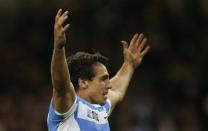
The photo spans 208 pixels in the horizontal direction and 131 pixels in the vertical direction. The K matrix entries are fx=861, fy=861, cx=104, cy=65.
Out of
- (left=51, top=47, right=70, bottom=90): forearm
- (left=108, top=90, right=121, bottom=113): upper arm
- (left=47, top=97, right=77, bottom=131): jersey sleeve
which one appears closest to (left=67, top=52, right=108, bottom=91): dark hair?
(left=47, top=97, right=77, bottom=131): jersey sleeve

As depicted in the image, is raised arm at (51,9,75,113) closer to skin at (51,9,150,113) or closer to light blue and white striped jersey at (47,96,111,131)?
skin at (51,9,150,113)

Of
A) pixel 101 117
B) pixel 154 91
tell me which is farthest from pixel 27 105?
pixel 101 117

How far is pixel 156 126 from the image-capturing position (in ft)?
44.7

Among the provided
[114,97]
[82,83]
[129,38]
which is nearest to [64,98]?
[82,83]

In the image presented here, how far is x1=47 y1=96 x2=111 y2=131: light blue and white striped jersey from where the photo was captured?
7.75 metres

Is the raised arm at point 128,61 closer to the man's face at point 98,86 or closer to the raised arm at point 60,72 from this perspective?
the man's face at point 98,86

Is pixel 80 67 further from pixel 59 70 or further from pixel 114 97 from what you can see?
pixel 114 97

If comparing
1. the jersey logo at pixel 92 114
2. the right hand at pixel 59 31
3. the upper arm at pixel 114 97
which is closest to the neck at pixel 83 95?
the jersey logo at pixel 92 114

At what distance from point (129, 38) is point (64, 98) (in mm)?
7727

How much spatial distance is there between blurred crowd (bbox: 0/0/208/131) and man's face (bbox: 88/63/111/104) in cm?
585

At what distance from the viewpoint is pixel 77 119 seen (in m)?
7.86

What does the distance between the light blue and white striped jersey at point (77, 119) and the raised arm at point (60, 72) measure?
110mm

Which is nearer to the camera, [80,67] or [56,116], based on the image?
[56,116]

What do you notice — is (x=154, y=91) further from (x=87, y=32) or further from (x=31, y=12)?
(x=31, y=12)
